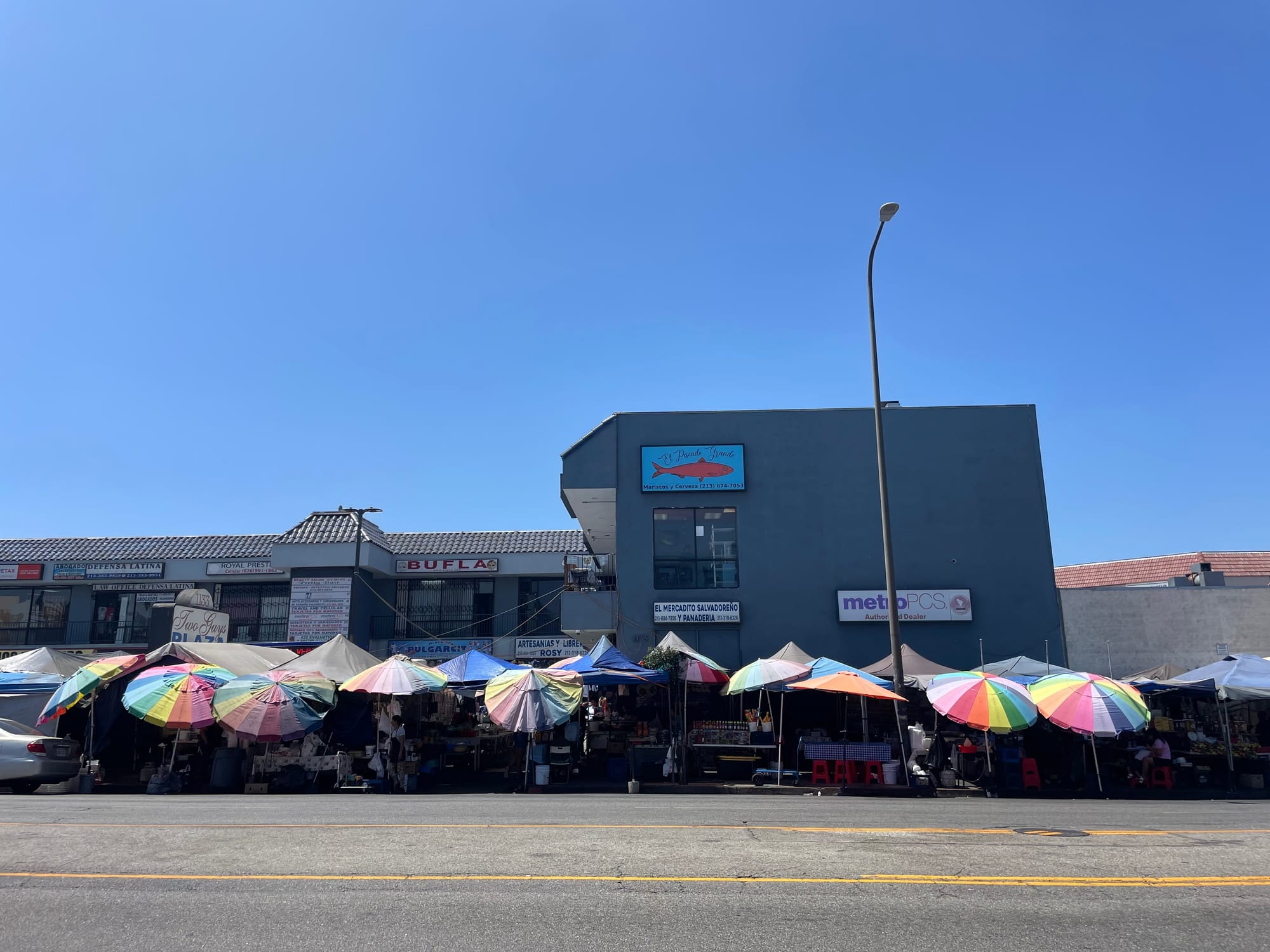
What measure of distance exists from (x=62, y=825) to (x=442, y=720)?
11165mm

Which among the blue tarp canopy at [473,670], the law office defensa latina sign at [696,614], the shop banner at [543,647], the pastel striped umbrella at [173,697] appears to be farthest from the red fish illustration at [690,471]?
the shop banner at [543,647]

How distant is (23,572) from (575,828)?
39118mm

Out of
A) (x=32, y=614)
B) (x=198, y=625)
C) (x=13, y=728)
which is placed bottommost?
(x=13, y=728)

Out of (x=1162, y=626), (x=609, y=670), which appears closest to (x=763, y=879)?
(x=609, y=670)

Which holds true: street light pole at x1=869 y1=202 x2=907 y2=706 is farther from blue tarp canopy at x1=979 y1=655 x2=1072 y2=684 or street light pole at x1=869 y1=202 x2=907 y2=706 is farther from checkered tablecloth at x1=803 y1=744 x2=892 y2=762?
blue tarp canopy at x1=979 y1=655 x2=1072 y2=684

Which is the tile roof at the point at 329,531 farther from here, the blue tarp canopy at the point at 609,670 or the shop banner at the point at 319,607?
the blue tarp canopy at the point at 609,670

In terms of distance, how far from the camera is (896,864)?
864cm

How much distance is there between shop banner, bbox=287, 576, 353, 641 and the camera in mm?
35750

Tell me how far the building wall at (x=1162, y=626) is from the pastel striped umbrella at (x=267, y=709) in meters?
20.4

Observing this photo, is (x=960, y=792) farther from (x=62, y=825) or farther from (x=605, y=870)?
(x=62, y=825)

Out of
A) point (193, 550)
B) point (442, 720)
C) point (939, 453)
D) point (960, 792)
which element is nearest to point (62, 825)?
point (442, 720)

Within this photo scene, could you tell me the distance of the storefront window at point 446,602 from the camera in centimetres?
3919

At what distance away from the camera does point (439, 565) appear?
128ft

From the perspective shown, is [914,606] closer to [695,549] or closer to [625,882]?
[695,549]
